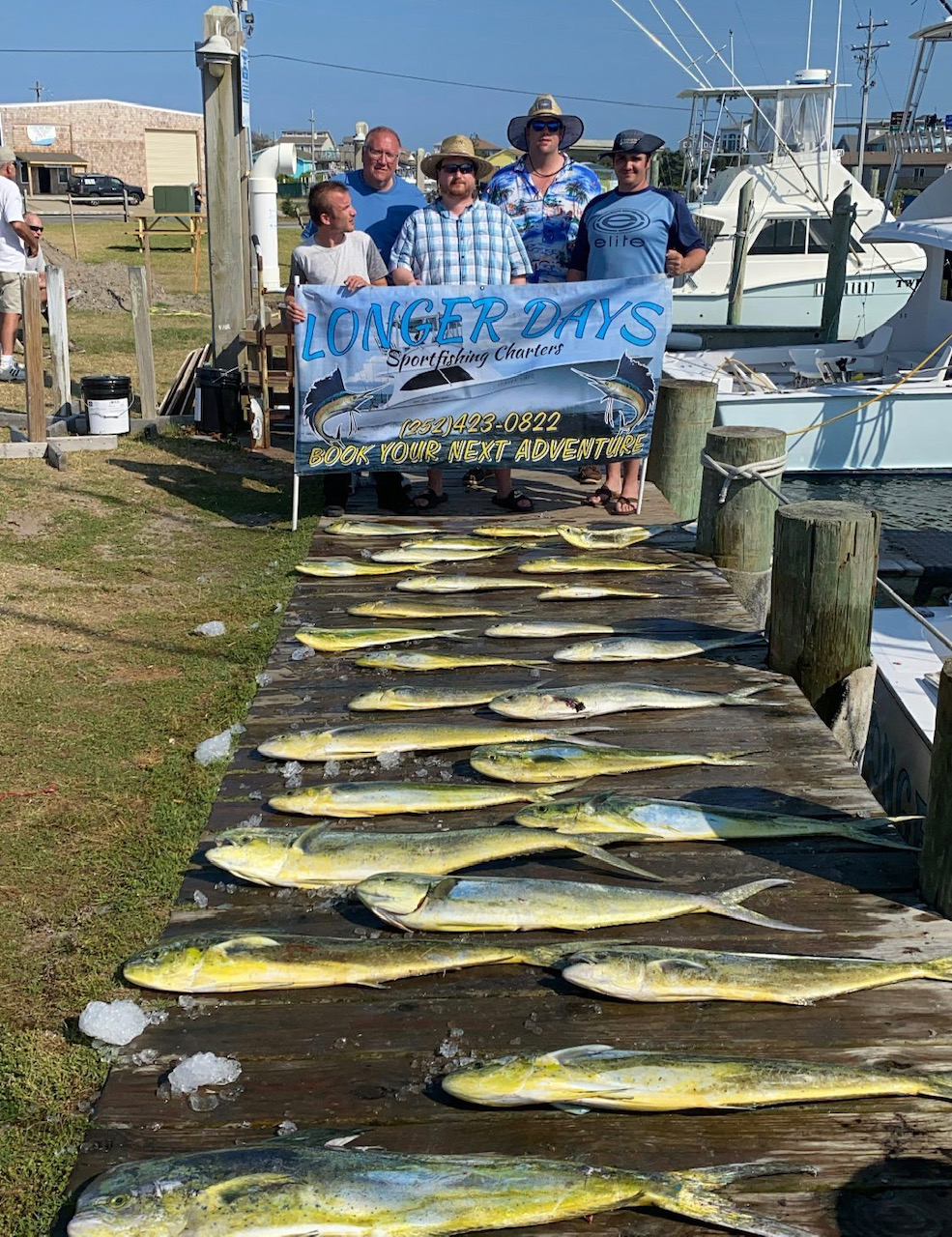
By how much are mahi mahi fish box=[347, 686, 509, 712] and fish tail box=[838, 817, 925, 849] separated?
1.45 meters

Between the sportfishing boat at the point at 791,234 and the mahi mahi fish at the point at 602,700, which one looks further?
A: the sportfishing boat at the point at 791,234

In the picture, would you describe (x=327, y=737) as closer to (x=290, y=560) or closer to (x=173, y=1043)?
(x=173, y=1043)

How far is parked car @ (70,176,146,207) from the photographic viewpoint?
50125 millimetres

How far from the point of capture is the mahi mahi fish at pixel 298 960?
2.88 metres

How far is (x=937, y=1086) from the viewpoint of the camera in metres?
2.52

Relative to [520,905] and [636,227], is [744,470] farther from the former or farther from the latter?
[520,905]

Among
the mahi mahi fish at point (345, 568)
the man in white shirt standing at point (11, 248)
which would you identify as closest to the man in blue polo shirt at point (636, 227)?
the mahi mahi fish at point (345, 568)

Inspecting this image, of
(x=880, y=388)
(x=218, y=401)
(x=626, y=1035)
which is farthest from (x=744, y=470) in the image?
(x=880, y=388)

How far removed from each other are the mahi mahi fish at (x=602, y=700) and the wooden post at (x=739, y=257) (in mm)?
15499

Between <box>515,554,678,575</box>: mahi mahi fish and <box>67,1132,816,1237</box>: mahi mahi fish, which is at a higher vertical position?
<box>515,554,678,575</box>: mahi mahi fish

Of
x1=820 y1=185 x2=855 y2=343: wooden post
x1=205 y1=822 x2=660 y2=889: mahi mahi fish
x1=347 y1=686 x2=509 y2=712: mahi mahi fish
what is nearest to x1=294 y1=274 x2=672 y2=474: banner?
x1=347 y1=686 x2=509 y2=712: mahi mahi fish

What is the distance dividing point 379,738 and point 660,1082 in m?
1.87

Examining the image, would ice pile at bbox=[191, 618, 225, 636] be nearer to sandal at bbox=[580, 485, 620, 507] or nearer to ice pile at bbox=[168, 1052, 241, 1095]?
sandal at bbox=[580, 485, 620, 507]

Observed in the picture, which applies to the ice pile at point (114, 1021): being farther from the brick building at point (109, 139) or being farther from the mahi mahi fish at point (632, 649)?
the brick building at point (109, 139)
